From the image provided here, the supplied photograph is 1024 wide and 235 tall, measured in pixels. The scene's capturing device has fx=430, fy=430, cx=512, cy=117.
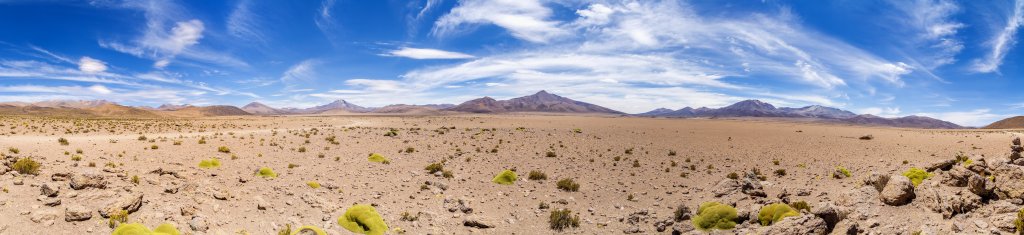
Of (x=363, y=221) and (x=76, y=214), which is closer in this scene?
(x=76, y=214)

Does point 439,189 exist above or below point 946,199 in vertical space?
below

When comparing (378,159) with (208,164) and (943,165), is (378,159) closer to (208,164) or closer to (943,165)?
(208,164)

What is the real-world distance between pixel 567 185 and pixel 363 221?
317 inches

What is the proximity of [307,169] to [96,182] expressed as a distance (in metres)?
7.53

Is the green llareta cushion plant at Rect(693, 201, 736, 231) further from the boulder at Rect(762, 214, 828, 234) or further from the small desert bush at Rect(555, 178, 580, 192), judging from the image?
the small desert bush at Rect(555, 178, 580, 192)

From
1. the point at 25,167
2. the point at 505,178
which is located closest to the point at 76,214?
the point at 25,167

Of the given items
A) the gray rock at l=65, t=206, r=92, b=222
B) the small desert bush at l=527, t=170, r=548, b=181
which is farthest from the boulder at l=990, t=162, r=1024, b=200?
the gray rock at l=65, t=206, r=92, b=222

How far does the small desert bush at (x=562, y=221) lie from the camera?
11867 mm

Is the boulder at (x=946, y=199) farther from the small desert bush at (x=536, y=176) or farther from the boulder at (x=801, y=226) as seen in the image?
the small desert bush at (x=536, y=176)

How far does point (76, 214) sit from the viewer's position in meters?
8.54

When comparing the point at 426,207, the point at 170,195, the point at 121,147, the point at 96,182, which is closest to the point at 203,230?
the point at 170,195

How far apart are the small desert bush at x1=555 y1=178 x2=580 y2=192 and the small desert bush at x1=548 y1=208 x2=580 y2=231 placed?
3877 mm

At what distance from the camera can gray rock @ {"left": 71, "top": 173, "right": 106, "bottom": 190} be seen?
9854 mm

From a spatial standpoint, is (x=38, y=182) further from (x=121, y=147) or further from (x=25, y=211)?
(x=121, y=147)
